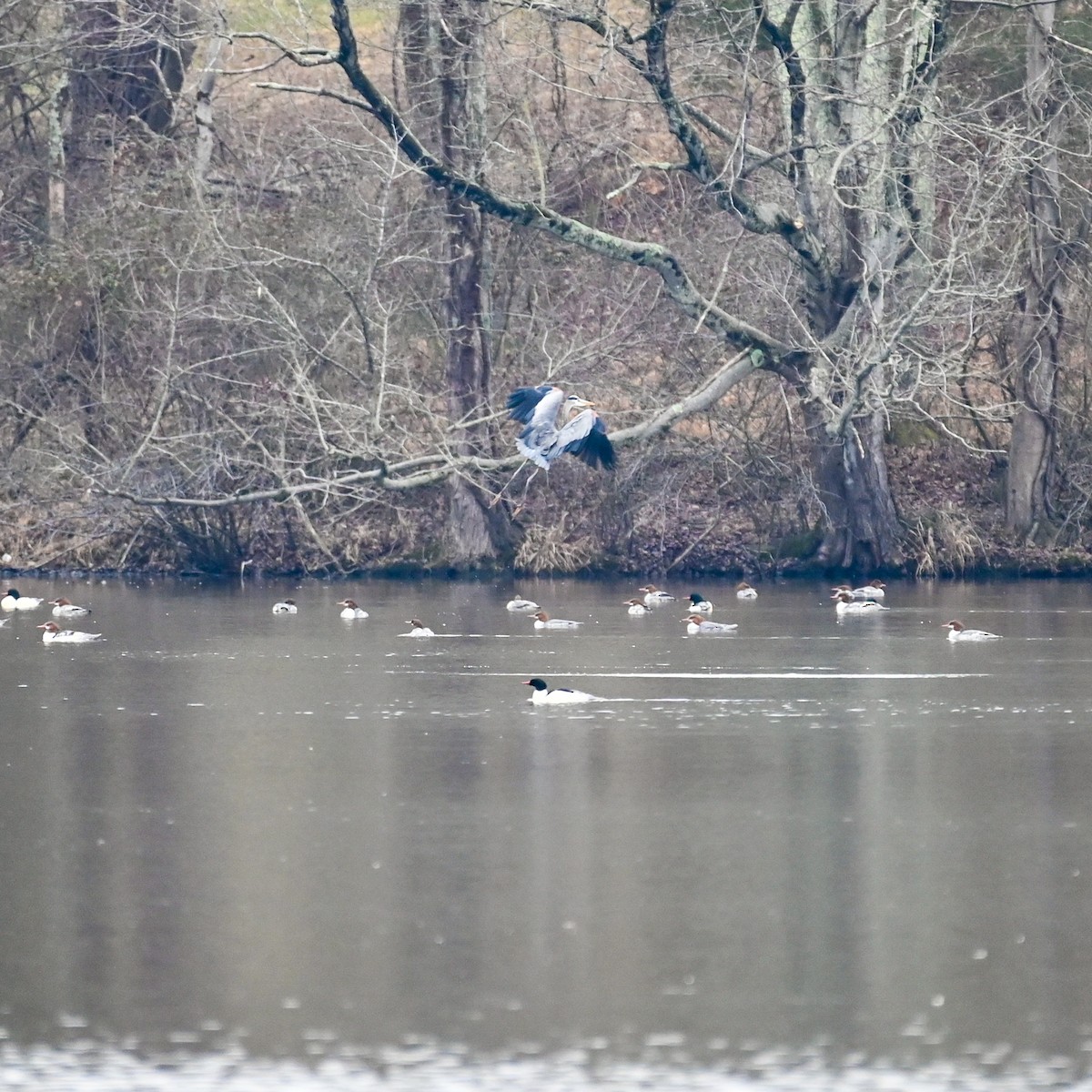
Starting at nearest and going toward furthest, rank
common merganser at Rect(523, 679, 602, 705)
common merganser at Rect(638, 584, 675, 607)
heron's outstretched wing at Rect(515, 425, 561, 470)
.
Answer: common merganser at Rect(523, 679, 602, 705) < heron's outstretched wing at Rect(515, 425, 561, 470) < common merganser at Rect(638, 584, 675, 607)

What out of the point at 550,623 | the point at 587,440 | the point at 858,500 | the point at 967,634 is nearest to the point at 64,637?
the point at 550,623

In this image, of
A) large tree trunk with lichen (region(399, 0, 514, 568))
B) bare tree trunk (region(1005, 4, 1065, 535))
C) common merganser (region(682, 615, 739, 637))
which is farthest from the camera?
bare tree trunk (region(1005, 4, 1065, 535))

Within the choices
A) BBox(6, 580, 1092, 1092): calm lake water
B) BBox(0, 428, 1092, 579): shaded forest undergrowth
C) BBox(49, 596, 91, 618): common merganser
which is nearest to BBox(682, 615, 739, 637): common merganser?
BBox(6, 580, 1092, 1092): calm lake water

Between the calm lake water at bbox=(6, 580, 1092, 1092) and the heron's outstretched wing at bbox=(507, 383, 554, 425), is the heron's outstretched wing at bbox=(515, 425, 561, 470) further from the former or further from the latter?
the calm lake water at bbox=(6, 580, 1092, 1092)

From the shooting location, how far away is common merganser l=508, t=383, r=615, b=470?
18625mm

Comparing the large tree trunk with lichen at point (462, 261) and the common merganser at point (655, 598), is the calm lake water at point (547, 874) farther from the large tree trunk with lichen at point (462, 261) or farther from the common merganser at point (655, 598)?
the large tree trunk with lichen at point (462, 261)

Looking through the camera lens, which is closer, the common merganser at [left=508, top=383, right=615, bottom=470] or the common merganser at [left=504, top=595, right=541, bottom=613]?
the common merganser at [left=508, top=383, right=615, bottom=470]

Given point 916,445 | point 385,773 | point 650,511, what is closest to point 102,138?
point 650,511

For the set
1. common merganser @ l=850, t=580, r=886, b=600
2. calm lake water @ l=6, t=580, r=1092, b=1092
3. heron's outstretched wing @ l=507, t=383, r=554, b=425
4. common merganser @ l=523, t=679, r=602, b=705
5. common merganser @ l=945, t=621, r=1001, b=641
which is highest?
heron's outstretched wing @ l=507, t=383, r=554, b=425

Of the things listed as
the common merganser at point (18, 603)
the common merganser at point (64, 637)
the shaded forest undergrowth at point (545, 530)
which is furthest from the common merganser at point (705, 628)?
the common merganser at point (18, 603)

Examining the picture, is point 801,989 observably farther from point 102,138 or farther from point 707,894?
point 102,138

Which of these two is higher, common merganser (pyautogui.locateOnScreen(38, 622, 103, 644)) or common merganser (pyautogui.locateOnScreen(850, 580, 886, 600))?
common merganser (pyautogui.locateOnScreen(850, 580, 886, 600))

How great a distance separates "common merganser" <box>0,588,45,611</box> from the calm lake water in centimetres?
473

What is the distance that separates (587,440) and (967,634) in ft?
11.9
